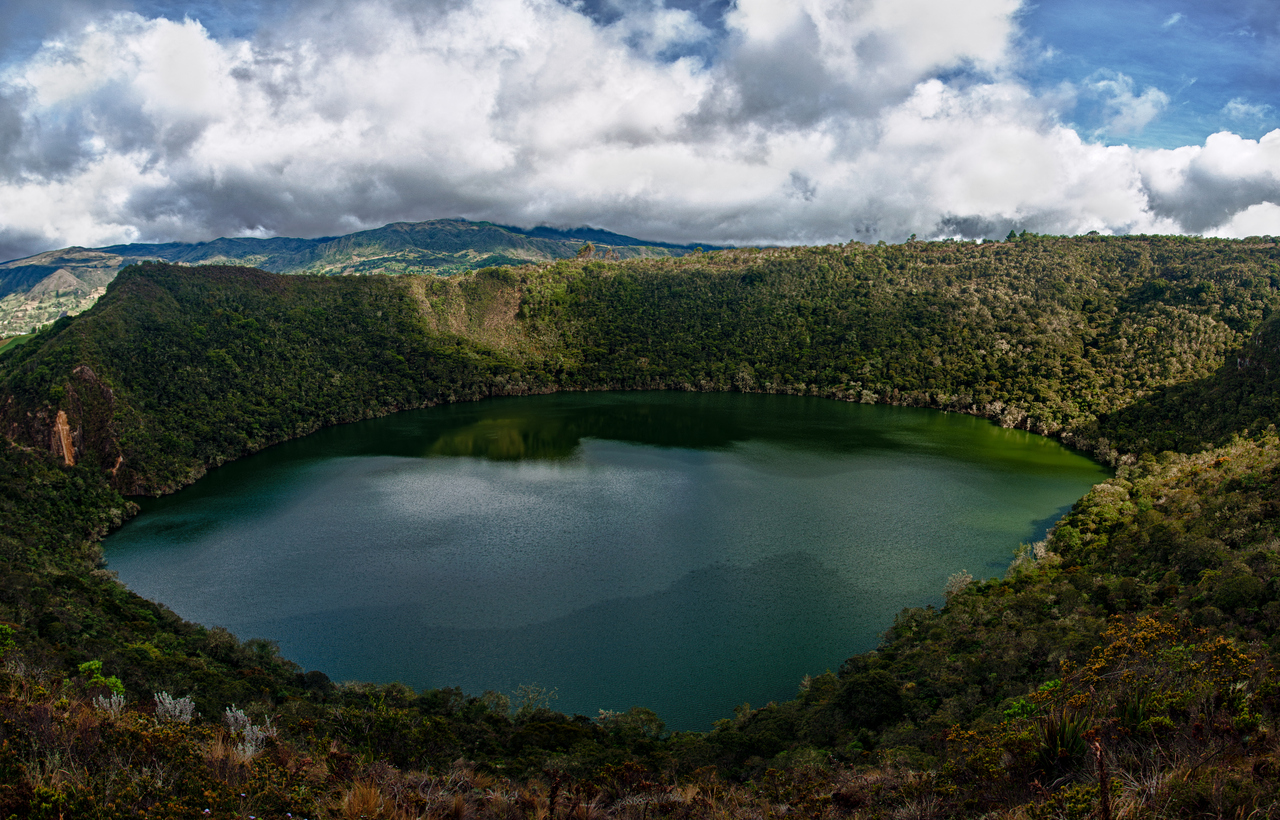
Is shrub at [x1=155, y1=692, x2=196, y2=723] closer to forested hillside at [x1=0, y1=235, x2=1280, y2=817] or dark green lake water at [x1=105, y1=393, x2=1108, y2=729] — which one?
forested hillside at [x1=0, y1=235, x2=1280, y2=817]

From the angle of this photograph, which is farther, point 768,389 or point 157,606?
point 768,389

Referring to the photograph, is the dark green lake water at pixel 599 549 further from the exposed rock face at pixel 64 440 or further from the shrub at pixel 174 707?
the shrub at pixel 174 707

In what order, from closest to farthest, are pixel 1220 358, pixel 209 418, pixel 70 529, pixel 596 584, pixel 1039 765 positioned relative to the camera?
pixel 1039 765 < pixel 596 584 < pixel 70 529 < pixel 209 418 < pixel 1220 358

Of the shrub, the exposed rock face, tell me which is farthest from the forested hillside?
the shrub

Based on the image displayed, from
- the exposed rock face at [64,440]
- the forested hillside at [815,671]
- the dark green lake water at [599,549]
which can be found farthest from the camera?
the exposed rock face at [64,440]

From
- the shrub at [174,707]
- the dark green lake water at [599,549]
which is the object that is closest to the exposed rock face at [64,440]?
the dark green lake water at [599,549]

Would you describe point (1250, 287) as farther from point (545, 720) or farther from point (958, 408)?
point (545, 720)

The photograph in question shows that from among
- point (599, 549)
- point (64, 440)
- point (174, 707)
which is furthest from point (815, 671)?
point (64, 440)

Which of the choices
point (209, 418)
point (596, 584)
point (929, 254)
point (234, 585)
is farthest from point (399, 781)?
point (929, 254)
